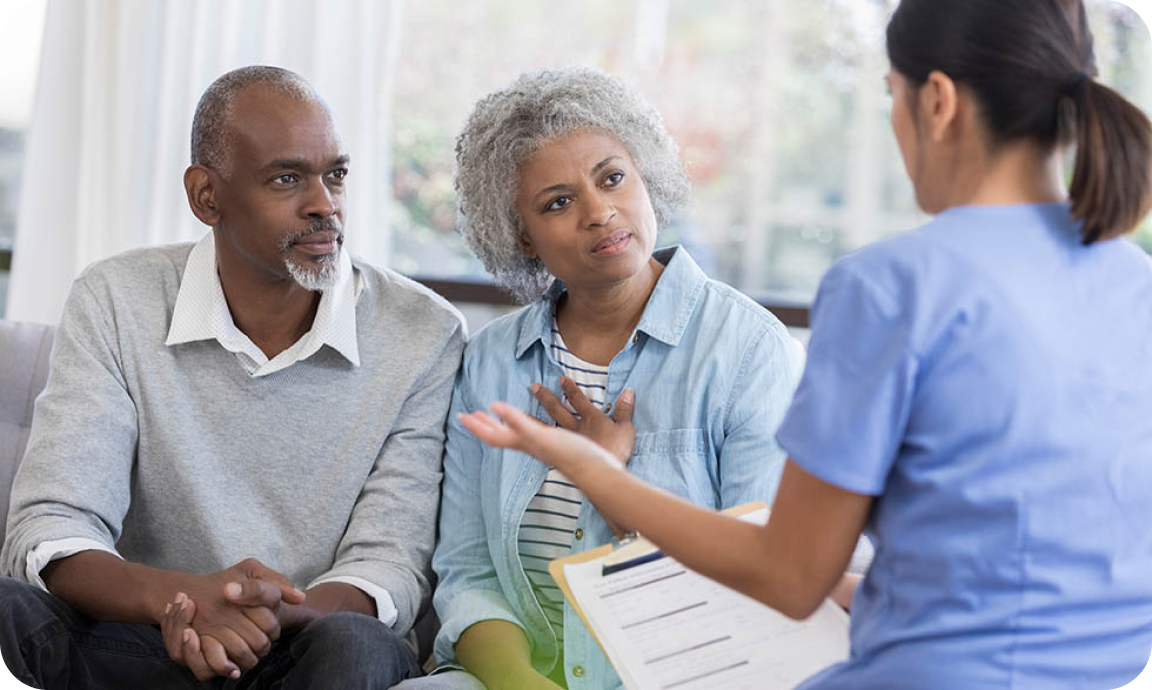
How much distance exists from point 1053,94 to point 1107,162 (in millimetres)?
74

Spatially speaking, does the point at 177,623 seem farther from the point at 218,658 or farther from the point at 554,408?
the point at 554,408

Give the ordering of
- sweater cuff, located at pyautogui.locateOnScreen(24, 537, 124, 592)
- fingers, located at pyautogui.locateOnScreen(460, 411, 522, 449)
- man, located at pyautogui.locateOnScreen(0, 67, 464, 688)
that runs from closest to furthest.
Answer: fingers, located at pyautogui.locateOnScreen(460, 411, 522, 449) < sweater cuff, located at pyautogui.locateOnScreen(24, 537, 124, 592) < man, located at pyautogui.locateOnScreen(0, 67, 464, 688)

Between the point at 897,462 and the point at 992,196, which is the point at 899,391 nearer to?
the point at 897,462

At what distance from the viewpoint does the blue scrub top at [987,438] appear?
0.96m

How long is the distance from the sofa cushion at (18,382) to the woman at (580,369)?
2.67 feet

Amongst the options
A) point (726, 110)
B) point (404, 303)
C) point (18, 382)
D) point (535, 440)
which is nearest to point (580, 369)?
point (404, 303)

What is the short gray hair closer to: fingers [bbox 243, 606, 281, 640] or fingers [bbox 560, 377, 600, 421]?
fingers [bbox 560, 377, 600, 421]

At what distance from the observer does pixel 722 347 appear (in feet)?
5.83

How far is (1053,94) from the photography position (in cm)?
100

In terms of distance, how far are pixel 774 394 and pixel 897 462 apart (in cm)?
74

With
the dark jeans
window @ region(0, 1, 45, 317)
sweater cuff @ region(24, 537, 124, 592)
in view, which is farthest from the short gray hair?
window @ region(0, 1, 45, 317)

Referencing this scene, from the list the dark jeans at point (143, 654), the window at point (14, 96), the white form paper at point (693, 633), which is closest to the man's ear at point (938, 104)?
the white form paper at point (693, 633)

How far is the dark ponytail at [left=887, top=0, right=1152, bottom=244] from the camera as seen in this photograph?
0.98 m

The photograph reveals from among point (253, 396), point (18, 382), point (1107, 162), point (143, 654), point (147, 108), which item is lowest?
point (143, 654)
